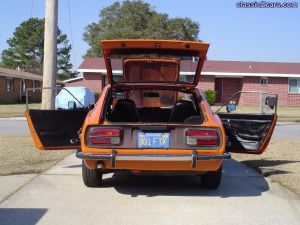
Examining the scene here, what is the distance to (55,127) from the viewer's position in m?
7.52

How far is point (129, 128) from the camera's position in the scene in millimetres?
6266

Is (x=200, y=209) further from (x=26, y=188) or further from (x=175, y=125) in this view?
(x=26, y=188)

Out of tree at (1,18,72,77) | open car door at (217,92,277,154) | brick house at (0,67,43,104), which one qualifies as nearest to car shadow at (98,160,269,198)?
open car door at (217,92,277,154)

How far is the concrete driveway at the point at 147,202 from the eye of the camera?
5.48 meters

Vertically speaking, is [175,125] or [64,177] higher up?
[175,125]

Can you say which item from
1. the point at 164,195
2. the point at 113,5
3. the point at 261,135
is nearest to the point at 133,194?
the point at 164,195

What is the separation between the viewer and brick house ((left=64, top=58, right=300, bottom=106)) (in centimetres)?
3669

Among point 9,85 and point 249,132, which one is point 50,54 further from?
point 9,85

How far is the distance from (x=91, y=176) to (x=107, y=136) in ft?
3.08

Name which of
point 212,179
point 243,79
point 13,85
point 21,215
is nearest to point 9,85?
point 13,85

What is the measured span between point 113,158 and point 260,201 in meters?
1.94

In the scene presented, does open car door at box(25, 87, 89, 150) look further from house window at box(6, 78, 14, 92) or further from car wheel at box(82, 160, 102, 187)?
house window at box(6, 78, 14, 92)

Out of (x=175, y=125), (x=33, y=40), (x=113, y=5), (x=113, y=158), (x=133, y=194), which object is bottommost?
(x=133, y=194)

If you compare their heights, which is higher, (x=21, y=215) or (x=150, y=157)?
(x=150, y=157)
